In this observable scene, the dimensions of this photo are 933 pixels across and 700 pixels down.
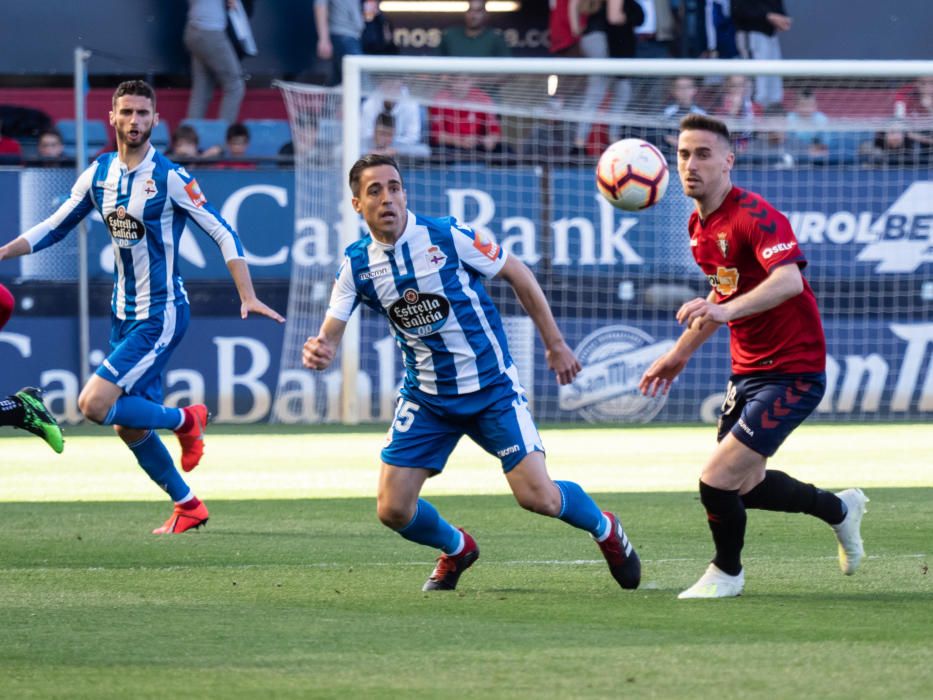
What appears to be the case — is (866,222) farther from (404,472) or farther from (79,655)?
(79,655)

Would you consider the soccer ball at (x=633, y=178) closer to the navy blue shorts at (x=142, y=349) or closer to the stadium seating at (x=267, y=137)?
the navy blue shorts at (x=142, y=349)

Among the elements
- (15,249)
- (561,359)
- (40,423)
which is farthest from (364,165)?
(40,423)

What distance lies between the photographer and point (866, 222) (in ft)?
53.0

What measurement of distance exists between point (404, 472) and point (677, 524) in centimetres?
257

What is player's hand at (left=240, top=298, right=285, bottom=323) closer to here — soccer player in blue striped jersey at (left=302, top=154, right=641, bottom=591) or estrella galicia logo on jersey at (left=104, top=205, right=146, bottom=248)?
estrella galicia logo on jersey at (left=104, top=205, right=146, bottom=248)

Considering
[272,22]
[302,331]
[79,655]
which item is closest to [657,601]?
[79,655]

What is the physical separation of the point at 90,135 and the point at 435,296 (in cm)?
1150

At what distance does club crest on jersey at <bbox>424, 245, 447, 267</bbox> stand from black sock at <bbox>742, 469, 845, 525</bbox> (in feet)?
5.07

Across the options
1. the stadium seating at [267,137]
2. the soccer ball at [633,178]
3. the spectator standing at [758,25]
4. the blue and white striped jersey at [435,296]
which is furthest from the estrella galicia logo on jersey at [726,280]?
the spectator standing at [758,25]

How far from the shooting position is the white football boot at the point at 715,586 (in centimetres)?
619

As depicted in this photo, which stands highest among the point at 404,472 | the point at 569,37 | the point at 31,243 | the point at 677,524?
the point at 569,37

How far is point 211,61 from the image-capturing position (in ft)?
57.9

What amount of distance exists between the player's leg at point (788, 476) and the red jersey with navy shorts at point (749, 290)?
85mm

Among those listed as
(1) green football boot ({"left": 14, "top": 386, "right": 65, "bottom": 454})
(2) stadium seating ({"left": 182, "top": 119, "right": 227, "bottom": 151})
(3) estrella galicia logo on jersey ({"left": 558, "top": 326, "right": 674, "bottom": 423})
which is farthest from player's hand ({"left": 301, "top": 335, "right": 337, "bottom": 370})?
(2) stadium seating ({"left": 182, "top": 119, "right": 227, "bottom": 151})
